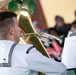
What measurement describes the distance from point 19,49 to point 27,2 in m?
1.05

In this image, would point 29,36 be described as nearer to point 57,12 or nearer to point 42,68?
point 42,68

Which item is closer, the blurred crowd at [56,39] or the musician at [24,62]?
the musician at [24,62]

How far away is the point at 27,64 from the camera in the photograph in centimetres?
216

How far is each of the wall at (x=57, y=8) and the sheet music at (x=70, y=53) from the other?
22.0ft

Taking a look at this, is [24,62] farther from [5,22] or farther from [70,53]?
[70,53]

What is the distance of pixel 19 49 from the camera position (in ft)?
7.22

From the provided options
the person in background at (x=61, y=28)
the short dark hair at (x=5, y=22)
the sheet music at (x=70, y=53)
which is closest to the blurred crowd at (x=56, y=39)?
the person in background at (x=61, y=28)

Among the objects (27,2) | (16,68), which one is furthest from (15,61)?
(27,2)

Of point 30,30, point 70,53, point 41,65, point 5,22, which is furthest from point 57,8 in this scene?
point 41,65

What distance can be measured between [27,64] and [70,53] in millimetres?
564

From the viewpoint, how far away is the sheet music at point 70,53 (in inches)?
103

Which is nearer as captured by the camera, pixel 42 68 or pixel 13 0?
pixel 42 68

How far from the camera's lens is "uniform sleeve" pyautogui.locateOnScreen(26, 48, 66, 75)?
7.09ft

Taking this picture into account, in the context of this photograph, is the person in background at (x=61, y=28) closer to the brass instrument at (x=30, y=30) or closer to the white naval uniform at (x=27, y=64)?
the brass instrument at (x=30, y=30)
